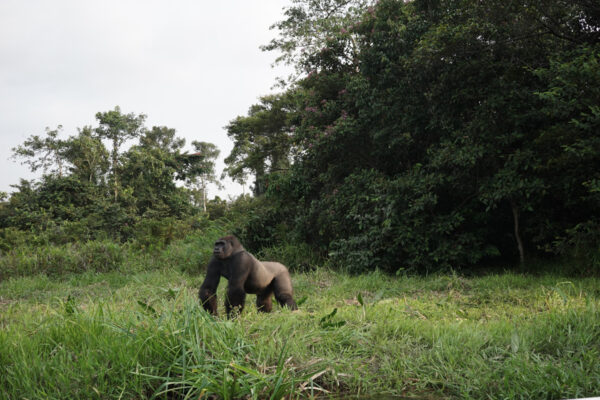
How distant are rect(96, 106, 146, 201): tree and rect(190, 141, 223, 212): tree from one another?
10.1 feet

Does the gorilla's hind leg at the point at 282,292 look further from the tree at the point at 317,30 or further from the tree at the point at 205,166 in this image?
the tree at the point at 205,166

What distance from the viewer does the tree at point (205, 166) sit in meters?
19.6

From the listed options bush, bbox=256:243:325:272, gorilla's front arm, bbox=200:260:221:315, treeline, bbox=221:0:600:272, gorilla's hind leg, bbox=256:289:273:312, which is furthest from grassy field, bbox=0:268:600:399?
bush, bbox=256:243:325:272

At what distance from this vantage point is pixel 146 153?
17.8 m

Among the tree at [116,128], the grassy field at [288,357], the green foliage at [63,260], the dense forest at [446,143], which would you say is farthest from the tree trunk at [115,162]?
the grassy field at [288,357]

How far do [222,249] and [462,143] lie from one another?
4669 millimetres

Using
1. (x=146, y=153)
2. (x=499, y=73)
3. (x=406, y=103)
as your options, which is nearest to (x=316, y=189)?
(x=406, y=103)

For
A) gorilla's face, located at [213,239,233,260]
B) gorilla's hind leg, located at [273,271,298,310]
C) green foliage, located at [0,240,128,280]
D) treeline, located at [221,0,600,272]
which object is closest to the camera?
gorilla's face, located at [213,239,233,260]

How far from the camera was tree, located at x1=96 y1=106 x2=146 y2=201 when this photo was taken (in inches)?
694

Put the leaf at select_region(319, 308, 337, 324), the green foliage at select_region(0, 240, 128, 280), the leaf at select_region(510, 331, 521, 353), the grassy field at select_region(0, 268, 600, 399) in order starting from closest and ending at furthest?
the grassy field at select_region(0, 268, 600, 399), the leaf at select_region(510, 331, 521, 353), the leaf at select_region(319, 308, 337, 324), the green foliage at select_region(0, 240, 128, 280)

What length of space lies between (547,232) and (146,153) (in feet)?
50.4

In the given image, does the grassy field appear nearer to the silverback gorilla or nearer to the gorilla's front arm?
the silverback gorilla

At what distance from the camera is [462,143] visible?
6.52 meters

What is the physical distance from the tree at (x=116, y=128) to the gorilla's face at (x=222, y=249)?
15.5m
